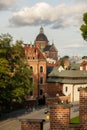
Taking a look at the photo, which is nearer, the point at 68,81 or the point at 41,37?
the point at 68,81

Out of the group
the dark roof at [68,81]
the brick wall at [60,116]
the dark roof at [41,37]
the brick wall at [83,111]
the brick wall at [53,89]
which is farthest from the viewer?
the dark roof at [41,37]

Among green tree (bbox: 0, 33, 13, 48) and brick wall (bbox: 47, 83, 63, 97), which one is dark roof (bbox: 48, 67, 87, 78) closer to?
brick wall (bbox: 47, 83, 63, 97)

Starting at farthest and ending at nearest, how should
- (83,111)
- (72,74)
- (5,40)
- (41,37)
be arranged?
(41,37)
(72,74)
(5,40)
(83,111)

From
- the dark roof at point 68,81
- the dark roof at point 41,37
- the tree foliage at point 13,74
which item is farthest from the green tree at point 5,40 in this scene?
the dark roof at point 41,37

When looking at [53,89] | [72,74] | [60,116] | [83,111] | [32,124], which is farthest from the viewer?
[53,89]

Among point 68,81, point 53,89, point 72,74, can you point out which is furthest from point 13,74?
point 53,89

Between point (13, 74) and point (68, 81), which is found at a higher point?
point (13, 74)

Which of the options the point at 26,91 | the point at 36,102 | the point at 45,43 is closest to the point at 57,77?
the point at 36,102

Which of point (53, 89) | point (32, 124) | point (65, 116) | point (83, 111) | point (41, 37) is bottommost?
point (53, 89)

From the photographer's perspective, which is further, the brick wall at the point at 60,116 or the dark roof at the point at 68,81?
the dark roof at the point at 68,81

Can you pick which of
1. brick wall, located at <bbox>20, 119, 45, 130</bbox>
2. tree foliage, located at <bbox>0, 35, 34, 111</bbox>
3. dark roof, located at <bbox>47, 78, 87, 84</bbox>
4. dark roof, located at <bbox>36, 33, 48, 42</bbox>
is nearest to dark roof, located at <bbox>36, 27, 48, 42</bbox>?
dark roof, located at <bbox>36, 33, 48, 42</bbox>

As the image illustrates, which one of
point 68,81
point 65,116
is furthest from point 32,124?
point 68,81

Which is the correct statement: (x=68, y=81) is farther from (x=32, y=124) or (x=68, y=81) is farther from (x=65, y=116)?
(x=65, y=116)

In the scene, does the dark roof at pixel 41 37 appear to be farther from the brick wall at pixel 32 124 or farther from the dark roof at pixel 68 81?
the brick wall at pixel 32 124
